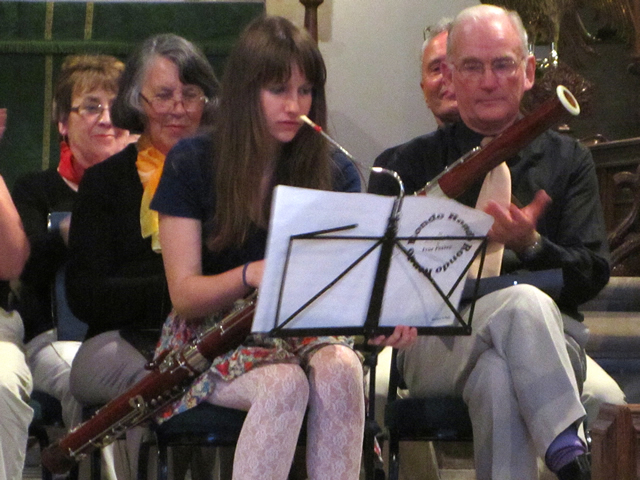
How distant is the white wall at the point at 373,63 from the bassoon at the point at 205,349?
7.78ft

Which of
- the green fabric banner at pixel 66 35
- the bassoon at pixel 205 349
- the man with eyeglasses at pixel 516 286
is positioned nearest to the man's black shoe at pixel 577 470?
the man with eyeglasses at pixel 516 286

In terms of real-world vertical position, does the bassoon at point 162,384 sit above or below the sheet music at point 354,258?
below

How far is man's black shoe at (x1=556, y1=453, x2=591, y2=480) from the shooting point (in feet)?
6.66

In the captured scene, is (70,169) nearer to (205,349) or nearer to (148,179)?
(148,179)

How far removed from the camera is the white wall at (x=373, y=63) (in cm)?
447

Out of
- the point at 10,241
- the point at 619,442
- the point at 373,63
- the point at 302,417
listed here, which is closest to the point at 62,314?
the point at 10,241

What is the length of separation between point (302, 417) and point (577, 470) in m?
0.57

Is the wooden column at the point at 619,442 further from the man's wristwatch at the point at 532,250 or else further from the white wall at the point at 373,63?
the white wall at the point at 373,63


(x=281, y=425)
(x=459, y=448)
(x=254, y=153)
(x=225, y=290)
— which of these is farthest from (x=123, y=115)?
(x=459, y=448)

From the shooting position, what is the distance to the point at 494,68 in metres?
→ 2.60

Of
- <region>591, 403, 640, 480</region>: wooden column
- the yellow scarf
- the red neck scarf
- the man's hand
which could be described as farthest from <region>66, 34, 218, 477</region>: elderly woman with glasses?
<region>591, 403, 640, 480</region>: wooden column

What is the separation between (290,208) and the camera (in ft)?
5.65

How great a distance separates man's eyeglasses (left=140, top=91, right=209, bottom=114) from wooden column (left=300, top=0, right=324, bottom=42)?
61.3 inches

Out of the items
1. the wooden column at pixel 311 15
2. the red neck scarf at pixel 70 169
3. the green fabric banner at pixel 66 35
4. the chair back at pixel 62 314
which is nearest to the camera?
the chair back at pixel 62 314
